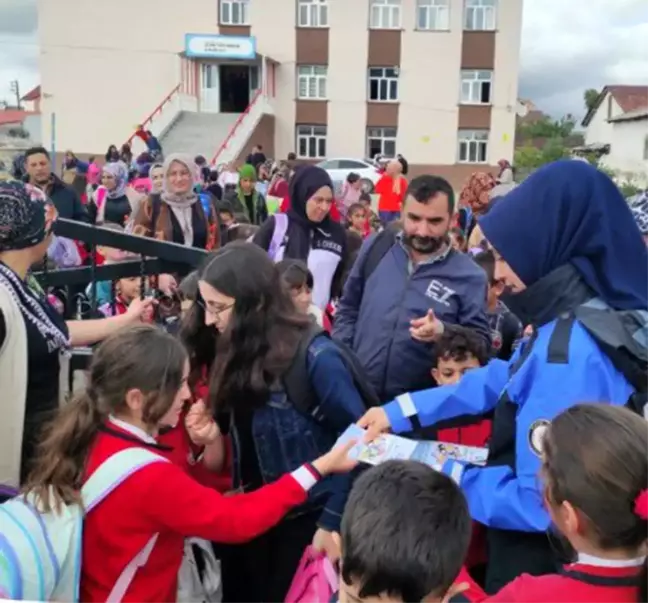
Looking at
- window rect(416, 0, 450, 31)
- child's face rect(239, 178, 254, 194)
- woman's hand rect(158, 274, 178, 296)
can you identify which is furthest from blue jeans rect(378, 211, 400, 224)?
window rect(416, 0, 450, 31)

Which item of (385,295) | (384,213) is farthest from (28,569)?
(384,213)

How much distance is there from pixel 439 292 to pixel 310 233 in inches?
67.0

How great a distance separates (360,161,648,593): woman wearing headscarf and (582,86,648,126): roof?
4927 cm

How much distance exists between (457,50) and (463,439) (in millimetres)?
29466

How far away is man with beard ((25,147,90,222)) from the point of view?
6.80m

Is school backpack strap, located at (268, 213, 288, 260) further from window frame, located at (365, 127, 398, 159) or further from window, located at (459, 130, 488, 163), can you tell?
window, located at (459, 130, 488, 163)

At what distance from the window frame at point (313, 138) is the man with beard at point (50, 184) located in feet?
80.3

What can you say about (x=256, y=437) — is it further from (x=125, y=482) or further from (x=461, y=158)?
(x=461, y=158)

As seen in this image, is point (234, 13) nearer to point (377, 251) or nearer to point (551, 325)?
point (377, 251)

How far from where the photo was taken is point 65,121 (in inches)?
1212

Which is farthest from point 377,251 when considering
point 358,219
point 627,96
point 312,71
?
point 627,96

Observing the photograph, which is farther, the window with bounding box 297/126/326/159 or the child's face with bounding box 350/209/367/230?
the window with bounding box 297/126/326/159

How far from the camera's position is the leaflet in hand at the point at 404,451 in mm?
2248

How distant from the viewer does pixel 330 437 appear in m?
2.59
